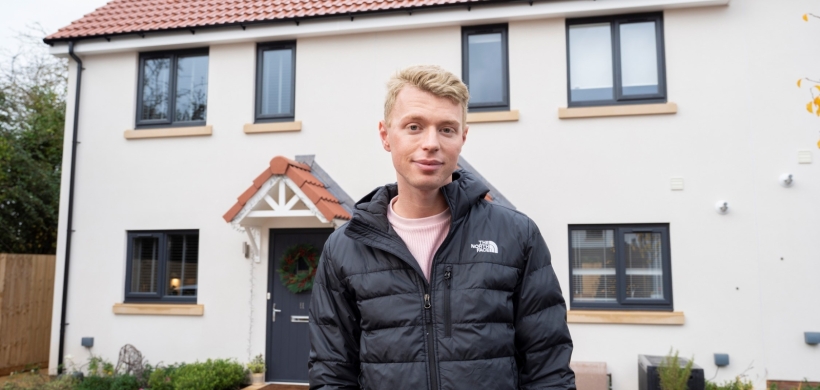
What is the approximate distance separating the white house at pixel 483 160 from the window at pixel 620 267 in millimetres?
29

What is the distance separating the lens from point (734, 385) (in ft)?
27.1

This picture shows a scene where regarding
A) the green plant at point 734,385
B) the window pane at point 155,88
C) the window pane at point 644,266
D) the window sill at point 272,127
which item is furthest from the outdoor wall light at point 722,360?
the window pane at point 155,88

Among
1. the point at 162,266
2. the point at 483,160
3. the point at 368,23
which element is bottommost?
the point at 162,266

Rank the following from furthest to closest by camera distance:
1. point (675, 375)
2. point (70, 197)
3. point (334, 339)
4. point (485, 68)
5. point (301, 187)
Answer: point (70, 197), point (485, 68), point (301, 187), point (675, 375), point (334, 339)

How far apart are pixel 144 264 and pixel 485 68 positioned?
260 inches

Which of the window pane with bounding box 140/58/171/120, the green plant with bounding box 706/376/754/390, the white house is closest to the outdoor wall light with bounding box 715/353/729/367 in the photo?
the white house

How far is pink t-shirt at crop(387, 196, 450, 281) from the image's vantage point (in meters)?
2.21

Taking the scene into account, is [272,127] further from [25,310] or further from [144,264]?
[25,310]

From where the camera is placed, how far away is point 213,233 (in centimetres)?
1014

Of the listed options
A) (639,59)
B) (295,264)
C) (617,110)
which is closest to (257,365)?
(295,264)

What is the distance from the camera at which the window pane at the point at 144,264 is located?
412 inches

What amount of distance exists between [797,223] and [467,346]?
8263mm

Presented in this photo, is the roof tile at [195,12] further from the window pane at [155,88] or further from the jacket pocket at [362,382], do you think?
the jacket pocket at [362,382]

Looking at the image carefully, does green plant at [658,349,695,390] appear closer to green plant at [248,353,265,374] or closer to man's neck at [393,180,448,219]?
green plant at [248,353,265,374]
